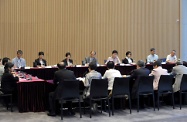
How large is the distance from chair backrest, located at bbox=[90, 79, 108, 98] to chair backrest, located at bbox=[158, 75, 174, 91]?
57.8 inches

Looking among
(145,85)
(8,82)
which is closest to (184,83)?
(145,85)

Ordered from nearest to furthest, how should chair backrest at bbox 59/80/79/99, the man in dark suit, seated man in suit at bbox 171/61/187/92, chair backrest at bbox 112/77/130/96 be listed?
chair backrest at bbox 59/80/79/99, the man in dark suit, chair backrest at bbox 112/77/130/96, seated man in suit at bbox 171/61/187/92

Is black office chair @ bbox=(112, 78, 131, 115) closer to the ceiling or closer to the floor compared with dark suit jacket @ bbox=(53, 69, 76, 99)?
closer to the floor

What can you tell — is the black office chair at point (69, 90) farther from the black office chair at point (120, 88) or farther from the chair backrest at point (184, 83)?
the chair backrest at point (184, 83)

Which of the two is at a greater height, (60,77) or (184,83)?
(60,77)

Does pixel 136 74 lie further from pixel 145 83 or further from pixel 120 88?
pixel 120 88

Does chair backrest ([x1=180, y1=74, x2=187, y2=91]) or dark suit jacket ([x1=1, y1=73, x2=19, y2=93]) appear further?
chair backrest ([x1=180, y1=74, x2=187, y2=91])

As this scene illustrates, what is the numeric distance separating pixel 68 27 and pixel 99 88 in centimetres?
714

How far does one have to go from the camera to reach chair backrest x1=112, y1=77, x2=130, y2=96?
7.03 metres

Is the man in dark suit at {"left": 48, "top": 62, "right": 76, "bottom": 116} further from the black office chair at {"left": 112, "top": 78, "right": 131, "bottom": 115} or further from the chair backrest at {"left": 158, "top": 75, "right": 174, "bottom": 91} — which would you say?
the chair backrest at {"left": 158, "top": 75, "right": 174, "bottom": 91}

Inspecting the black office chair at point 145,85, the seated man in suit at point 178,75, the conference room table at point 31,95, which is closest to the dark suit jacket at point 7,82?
the conference room table at point 31,95

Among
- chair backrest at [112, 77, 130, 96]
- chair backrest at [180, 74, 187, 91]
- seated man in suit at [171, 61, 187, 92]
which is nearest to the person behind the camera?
chair backrest at [112, 77, 130, 96]

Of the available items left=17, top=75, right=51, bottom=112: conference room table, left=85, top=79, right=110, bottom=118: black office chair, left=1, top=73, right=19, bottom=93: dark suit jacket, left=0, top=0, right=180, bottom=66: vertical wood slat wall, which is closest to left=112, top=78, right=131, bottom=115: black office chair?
left=85, top=79, right=110, bottom=118: black office chair

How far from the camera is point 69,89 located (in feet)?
21.8
